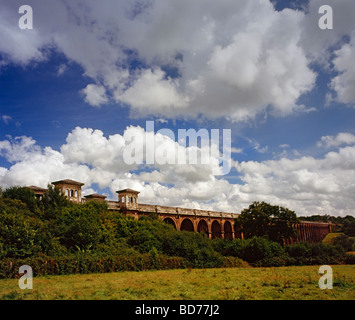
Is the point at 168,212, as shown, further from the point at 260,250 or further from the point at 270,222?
the point at 260,250

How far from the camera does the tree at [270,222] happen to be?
122ft

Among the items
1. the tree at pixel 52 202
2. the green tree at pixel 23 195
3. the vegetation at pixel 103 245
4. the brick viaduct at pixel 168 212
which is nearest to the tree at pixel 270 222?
the vegetation at pixel 103 245

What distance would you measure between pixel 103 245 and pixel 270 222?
2311cm

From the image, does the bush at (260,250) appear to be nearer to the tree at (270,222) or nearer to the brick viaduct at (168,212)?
the tree at (270,222)

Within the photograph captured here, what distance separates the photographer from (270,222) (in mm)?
38750

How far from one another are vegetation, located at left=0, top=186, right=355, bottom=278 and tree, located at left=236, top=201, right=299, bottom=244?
0.15 metres

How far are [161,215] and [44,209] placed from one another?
19.5 meters

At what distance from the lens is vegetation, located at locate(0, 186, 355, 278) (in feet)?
67.9

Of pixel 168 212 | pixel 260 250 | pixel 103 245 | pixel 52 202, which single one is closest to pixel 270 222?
pixel 260 250

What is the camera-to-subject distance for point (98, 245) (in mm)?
25328

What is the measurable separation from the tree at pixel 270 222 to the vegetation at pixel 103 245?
0.15 meters
